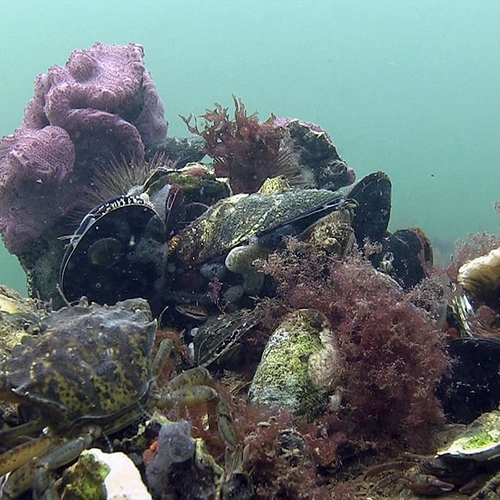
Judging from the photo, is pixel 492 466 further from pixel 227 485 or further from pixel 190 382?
pixel 190 382

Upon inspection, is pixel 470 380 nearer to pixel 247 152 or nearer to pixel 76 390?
pixel 76 390

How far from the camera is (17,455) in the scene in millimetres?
2504

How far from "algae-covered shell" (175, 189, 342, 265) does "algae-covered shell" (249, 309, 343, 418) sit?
1.32 m

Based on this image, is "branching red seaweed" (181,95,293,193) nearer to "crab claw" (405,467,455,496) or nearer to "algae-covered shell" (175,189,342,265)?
"algae-covered shell" (175,189,342,265)

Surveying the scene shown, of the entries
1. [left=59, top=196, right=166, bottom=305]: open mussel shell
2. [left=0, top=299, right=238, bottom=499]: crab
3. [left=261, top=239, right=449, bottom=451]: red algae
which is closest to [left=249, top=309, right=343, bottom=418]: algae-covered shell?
[left=261, top=239, right=449, bottom=451]: red algae

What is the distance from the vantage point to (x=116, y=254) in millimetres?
4672

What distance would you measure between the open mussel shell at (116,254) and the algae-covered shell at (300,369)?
1.77 metres

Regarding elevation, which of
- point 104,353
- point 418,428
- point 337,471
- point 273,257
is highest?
point 273,257

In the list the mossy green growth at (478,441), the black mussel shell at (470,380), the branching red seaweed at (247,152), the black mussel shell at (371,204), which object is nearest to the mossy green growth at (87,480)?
the mossy green growth at (478,441)

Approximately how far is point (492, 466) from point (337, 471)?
101cm

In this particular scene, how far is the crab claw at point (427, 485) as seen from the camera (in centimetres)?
248

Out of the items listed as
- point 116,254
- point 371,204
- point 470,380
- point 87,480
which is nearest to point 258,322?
point 116,254

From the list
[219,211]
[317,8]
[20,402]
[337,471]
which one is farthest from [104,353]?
[317,8]

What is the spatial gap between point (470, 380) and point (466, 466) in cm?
156
